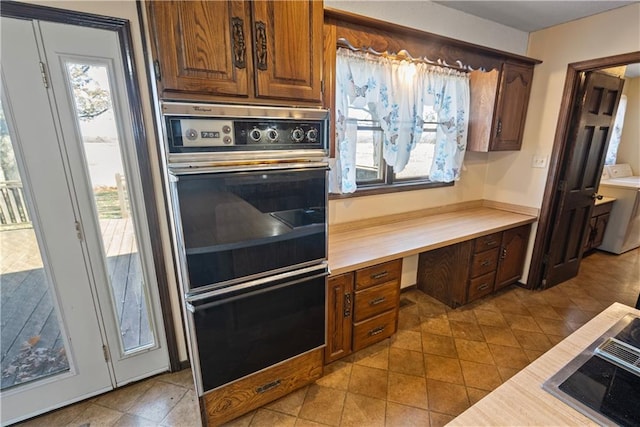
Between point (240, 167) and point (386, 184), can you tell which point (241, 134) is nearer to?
point (240, 167)

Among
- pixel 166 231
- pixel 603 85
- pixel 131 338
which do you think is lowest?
pixel 131 338

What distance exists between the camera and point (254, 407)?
5.36 ft

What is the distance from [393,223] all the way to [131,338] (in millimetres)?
2092

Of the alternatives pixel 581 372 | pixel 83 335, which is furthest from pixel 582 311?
pixel 83 335

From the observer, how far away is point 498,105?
2541 millimetres

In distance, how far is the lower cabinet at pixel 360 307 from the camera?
1.84m

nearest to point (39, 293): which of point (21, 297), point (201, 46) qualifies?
point (21, 297)

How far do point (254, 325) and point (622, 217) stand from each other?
4807 mm

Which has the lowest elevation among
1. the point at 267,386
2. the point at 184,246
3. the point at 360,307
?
the point at 267,386

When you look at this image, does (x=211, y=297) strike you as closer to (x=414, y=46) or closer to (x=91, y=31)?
(x=91, y=31)

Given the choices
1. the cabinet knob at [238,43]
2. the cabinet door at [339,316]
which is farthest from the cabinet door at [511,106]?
the cabinet knob at [238,43]

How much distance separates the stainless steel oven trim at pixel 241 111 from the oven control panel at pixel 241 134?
2 centimetres

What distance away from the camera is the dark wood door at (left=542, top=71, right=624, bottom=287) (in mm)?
2613

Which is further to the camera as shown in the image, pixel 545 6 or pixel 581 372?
pixel 545 6
